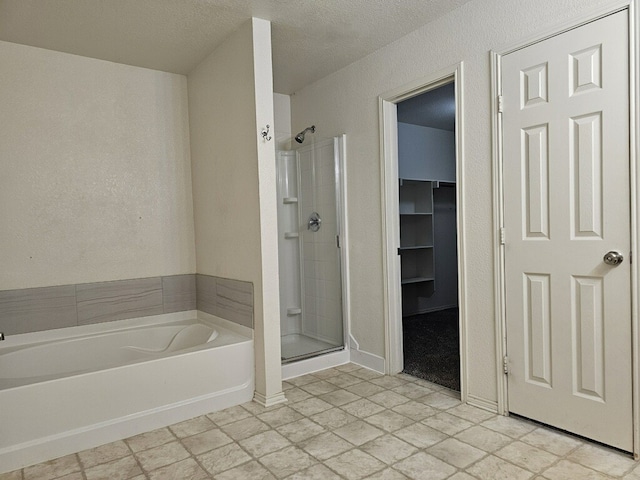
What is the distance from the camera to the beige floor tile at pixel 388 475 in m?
1.88

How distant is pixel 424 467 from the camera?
6.43 feet

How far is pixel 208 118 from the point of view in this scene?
3.30 m

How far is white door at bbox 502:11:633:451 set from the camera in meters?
1.95

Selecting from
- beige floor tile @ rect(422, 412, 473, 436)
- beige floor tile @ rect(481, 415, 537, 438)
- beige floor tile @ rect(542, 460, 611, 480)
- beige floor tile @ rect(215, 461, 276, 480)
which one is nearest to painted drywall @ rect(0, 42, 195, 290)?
beige floor tile @ rect(215, 461, 276, 480)

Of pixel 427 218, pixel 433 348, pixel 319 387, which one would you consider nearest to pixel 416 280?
pixel 427 218

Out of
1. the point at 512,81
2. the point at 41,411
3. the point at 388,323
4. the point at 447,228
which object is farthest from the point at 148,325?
the point at 447,228

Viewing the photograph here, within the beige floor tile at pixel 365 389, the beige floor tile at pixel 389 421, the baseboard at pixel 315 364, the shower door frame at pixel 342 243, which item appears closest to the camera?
the beige floor tile at pixel 389 421

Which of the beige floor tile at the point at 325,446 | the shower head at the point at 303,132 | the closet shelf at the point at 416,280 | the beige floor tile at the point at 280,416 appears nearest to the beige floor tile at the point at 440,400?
the beige floor tile at the point at 325,446

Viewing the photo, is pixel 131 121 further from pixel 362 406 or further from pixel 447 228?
pixel 447 228

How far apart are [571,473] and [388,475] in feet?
2.59

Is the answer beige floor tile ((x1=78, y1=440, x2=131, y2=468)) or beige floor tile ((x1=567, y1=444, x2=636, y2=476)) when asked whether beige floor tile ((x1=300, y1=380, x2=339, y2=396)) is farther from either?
beige floor tile ((x1=567, y1=444, x2=636, y2=476))

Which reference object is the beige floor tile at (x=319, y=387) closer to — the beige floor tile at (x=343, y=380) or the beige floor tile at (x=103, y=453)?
the beige floor tile at (x=343, y=380)

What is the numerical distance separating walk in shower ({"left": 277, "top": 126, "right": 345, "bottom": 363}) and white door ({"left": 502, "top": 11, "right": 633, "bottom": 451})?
4.99ft

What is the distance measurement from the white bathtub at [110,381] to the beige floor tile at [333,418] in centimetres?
56
